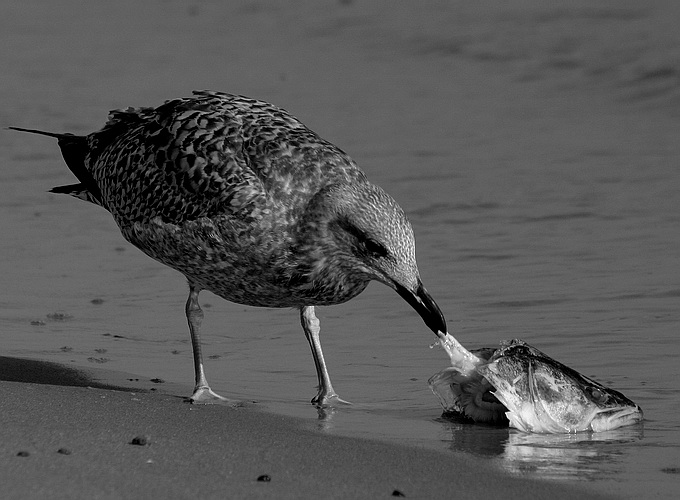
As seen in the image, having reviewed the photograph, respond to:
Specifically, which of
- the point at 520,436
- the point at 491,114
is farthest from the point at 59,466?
the point at 491,114

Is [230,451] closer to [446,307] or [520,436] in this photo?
[520,436]

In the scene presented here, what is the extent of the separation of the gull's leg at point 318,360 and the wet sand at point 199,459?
0.49m

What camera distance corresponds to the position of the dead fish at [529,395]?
655 centimetres

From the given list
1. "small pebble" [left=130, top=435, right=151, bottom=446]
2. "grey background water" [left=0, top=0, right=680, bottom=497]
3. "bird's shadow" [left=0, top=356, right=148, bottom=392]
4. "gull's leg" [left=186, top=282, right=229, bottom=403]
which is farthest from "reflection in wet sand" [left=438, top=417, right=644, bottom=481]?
"bird's shadow" [left=0, top=356, right=148, bottom=392]

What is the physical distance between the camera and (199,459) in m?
5.54

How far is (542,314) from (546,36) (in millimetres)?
8633

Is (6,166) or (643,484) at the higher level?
(643,484)

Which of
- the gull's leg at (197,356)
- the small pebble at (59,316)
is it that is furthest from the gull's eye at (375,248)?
the small pebble at (59,316)

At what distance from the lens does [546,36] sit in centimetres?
1664

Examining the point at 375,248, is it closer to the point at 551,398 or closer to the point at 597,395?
the point at 551,398

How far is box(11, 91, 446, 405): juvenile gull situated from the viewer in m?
6.90

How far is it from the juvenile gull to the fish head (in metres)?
0.40

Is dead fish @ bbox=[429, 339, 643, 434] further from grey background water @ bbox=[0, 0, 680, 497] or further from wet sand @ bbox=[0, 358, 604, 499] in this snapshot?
wet sand @ bbox=[0, 358, 604, 499]

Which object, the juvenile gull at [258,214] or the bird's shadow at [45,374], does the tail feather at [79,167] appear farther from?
the bird's shadow at [45,374]
